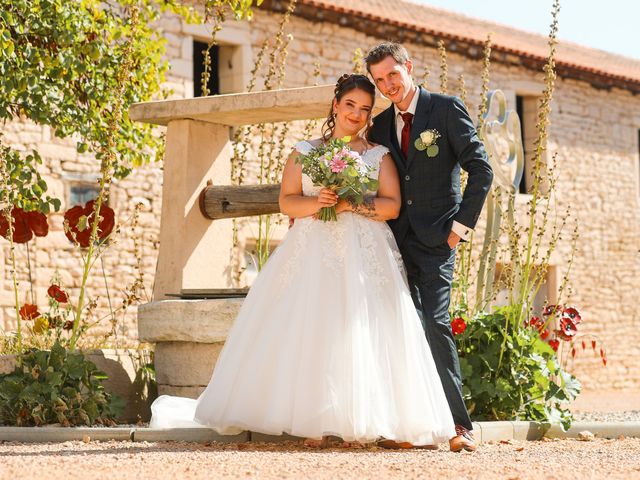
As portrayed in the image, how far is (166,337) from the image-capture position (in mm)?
5719

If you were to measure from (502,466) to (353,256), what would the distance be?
1.25 m

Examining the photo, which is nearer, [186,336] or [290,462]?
[290,462]

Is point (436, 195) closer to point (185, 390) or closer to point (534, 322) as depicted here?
point (185, 390)

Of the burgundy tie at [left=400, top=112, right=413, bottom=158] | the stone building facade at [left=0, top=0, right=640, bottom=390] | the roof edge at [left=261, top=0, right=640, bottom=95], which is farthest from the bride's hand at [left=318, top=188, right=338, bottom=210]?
the roof edge at [left=261, top=0, right=640, bottom=95]

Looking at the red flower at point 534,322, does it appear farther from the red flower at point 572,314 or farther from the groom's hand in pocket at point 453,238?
the groom's hand in pocket at point 453,238

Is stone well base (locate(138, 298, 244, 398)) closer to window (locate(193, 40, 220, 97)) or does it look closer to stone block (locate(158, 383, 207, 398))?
stone block (locate(158, 383, 207, 398))

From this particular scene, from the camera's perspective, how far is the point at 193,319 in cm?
562

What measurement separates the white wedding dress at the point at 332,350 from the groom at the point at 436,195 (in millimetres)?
113

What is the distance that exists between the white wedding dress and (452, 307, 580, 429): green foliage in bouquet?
4.03ft

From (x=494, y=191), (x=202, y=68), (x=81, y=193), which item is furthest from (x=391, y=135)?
(x=202, y=68)

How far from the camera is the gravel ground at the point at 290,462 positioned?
354cm

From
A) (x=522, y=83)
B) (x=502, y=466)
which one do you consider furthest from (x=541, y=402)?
(x=522, y=83)

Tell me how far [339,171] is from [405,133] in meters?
0.48

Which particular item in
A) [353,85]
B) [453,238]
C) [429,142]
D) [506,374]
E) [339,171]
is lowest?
[506,374]
